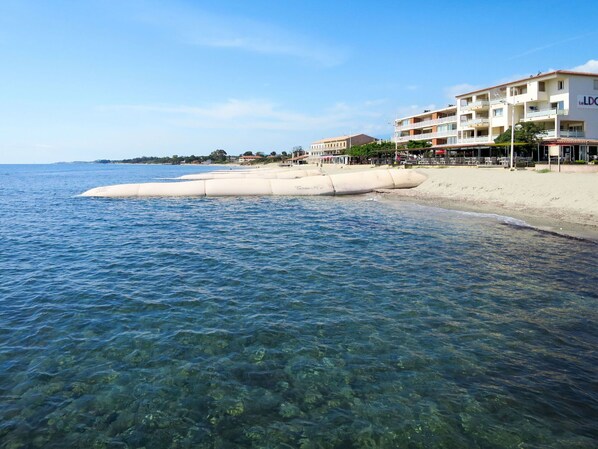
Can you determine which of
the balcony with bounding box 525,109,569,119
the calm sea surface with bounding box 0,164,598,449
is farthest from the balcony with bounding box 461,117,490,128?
the calm sea surface with bounding box 0,164,598,449

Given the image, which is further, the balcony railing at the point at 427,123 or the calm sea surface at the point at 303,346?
the balcony railing at the point at 427,123

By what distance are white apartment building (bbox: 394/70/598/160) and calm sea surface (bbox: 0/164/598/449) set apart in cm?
3750

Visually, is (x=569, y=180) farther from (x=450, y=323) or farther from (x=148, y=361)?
(x=148, y=361)

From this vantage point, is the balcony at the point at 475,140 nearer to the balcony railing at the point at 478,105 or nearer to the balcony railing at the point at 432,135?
the balcony railing at the point at 478,105

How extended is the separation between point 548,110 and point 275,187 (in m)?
36.8

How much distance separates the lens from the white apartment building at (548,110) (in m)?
49.8

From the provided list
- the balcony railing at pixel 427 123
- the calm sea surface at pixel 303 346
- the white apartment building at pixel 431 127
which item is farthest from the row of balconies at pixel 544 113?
the calm sea surface at pixel 303 346

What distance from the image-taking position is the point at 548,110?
168 ft

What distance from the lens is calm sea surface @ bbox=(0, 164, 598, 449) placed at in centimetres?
530

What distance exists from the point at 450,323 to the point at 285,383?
3971 mm

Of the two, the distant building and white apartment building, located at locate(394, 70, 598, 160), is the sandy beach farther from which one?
the distant building

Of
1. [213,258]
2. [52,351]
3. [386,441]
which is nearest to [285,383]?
[386,441]

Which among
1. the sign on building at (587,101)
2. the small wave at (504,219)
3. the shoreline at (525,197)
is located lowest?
the small wave at (504,219)

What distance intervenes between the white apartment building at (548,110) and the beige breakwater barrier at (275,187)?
50.2 ft
